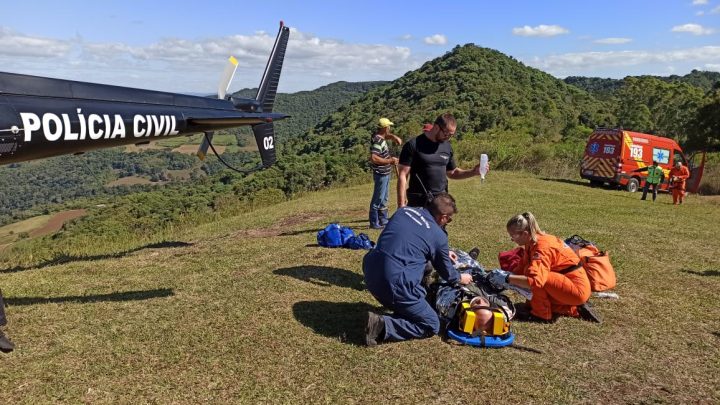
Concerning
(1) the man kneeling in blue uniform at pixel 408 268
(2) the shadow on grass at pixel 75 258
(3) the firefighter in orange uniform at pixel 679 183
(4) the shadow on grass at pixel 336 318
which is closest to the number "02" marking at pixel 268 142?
(2) the shadow on grass at pixel 75 258

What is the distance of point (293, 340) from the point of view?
17.0ft

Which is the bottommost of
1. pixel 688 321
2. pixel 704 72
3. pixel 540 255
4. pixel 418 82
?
pixel 688 321

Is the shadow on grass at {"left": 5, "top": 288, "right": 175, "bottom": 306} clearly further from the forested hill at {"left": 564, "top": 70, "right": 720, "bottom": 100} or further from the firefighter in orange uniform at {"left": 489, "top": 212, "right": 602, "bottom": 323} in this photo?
the forested hill at {"left": 564, "top": 70, "right": 720, "bottom": 100}

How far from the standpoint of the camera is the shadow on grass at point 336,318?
17.5 ft

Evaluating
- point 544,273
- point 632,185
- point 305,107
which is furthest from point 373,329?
point 305,107

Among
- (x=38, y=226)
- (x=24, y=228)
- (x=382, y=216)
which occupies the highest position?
(x=382, y=216)

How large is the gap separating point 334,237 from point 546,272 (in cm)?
426

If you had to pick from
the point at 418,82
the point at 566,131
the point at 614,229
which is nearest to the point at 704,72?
the point at 418,82

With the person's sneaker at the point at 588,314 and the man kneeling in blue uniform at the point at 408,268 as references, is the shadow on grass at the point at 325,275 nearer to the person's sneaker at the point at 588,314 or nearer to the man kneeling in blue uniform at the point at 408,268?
the man kneeling in blue uniform at the point at 408,268

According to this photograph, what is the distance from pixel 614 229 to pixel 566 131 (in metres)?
36.5

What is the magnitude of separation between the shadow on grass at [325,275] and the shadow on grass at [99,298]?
1677mm

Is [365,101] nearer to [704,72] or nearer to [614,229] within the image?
[614,229]

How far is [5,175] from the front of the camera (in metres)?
178

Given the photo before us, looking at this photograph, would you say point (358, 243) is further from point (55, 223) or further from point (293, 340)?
point (55, 223)
